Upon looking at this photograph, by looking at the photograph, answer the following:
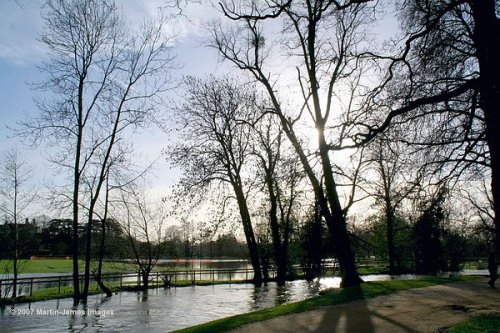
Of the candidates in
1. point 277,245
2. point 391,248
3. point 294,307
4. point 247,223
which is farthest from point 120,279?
point 294,307

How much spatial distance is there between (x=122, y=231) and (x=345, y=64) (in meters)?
22.0

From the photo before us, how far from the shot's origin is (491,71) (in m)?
8.14

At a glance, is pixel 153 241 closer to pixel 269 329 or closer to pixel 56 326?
pixel 56 326

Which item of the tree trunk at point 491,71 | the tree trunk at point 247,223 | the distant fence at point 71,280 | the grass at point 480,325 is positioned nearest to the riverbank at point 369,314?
the grass at point 480,325

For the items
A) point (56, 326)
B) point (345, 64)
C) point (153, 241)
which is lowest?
point (56, 326)

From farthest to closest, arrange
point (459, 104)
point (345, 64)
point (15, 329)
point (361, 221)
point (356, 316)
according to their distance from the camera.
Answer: point (361, 221), point (345, 64), point (15, 329), point (459, 104), point (356, 316)

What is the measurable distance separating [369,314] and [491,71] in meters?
5.75

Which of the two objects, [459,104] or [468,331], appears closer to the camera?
[468,331]

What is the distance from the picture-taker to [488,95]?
852cm

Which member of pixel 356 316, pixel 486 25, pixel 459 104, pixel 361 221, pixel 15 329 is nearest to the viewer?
pixel 486 25

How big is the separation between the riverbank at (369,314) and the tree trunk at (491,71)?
2.67 m

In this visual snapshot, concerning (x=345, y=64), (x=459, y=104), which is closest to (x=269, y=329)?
(x=459, y=104)

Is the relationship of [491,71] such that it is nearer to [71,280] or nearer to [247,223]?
[247,223]

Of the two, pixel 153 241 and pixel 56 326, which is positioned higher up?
pixel 153 241
